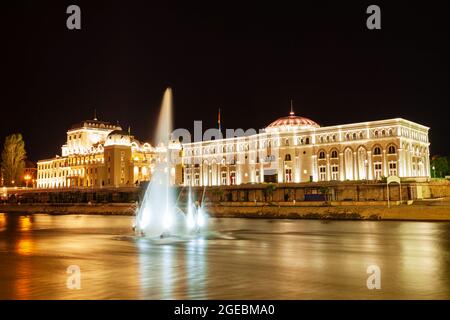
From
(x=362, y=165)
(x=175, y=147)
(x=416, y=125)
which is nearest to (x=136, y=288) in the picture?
(x=362, y=165)

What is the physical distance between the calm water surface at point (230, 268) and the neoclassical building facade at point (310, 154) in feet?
176

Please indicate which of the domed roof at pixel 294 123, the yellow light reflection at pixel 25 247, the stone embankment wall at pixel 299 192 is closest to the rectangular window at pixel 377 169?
the stone embankment wall at pixel 299 192

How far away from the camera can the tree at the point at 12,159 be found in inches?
4429

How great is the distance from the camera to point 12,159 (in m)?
113

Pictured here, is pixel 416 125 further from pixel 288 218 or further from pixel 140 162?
pixel 140 162

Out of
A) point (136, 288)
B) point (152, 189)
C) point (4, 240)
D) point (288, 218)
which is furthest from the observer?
point (152, 189)

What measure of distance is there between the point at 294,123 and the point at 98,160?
5468 cm

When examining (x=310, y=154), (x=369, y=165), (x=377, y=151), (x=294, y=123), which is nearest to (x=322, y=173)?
(x=310, y=154)

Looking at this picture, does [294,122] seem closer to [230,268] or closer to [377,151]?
[377,151]

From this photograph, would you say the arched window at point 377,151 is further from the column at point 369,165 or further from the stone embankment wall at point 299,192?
the stone embankment wall at point 299,192

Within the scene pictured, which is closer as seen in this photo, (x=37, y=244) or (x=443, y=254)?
(x=443, y=254)
